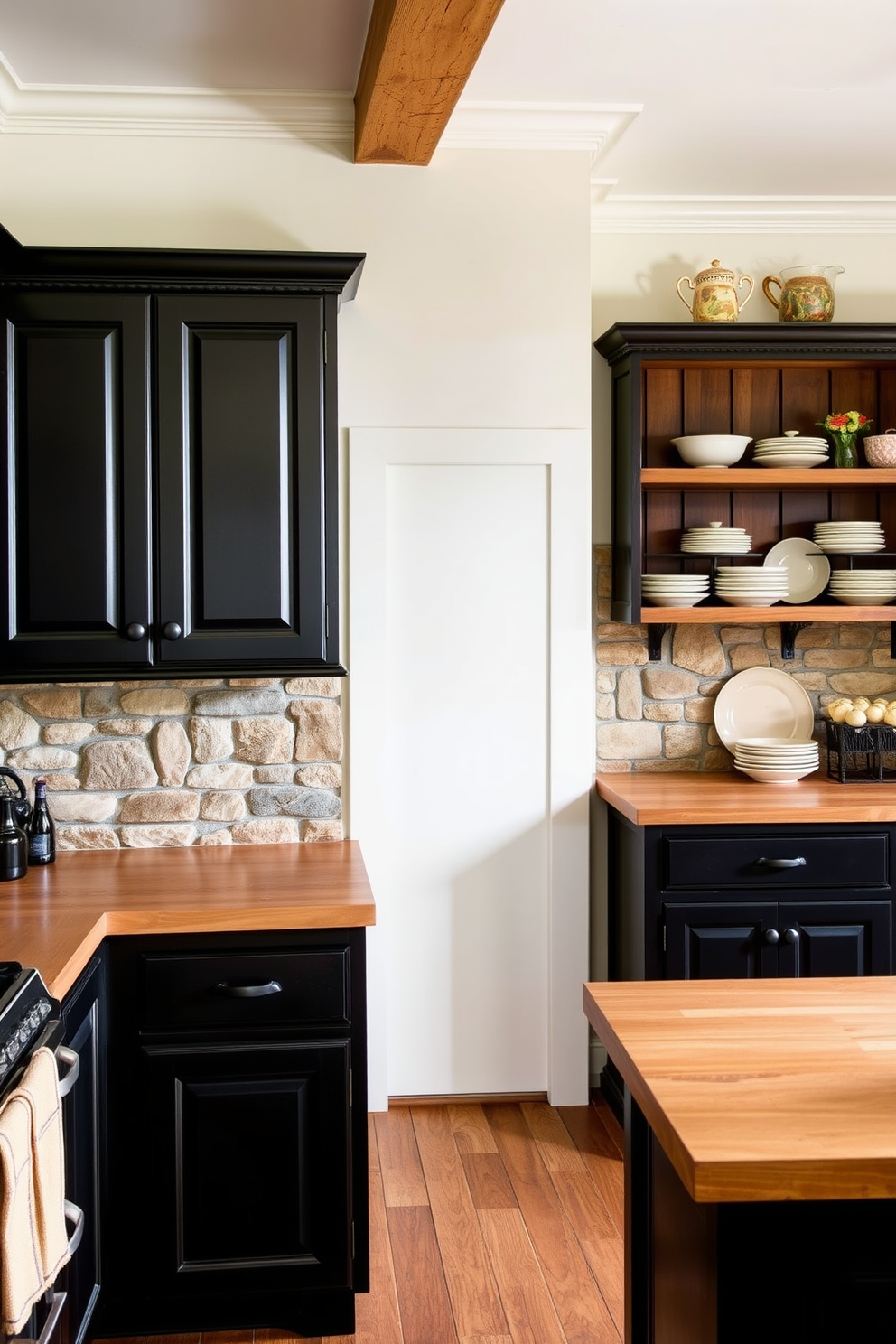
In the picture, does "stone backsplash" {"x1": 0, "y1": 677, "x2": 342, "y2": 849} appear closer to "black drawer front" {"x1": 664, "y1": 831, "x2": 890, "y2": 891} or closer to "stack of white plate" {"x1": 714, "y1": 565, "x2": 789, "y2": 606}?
"black drawer front" {"x1": 664, "y1": 831, "x2": 890, "y2": 891}

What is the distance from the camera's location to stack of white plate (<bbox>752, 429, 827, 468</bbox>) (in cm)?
342

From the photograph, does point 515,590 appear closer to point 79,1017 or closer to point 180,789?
point 180,789

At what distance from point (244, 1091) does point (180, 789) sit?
3.23ft

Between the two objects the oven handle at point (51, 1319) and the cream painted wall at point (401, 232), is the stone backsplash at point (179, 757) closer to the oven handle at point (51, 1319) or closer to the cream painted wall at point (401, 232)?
the cream painted wall at point (401, 232)

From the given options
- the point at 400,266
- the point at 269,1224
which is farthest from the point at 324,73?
the point at 269,1224

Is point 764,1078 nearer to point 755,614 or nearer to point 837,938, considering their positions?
point 837,938

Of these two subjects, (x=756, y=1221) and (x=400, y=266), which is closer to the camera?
(x=756, y=1221)

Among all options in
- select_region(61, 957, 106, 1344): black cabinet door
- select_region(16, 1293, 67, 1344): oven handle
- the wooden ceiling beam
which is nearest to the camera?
select_region(16, 1293, 67, 1344): oven handle

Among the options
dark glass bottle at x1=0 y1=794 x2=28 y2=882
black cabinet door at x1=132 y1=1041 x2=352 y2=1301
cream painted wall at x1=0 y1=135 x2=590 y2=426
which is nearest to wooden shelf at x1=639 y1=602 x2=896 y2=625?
cream painted wall at x1=0 y1=135 x2=590 y2=426

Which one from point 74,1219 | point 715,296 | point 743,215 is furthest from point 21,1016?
point 743,215

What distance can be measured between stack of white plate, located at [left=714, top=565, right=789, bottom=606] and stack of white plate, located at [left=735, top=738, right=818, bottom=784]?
1.45 feet

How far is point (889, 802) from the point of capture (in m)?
3.08

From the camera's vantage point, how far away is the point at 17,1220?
1424 mm

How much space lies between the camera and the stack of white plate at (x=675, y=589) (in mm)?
3355
